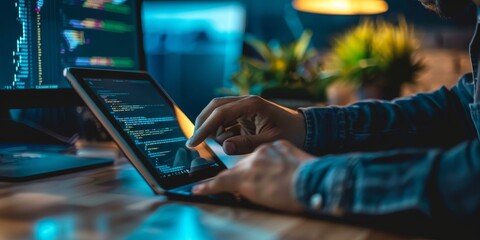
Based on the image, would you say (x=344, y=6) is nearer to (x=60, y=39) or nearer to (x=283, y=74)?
(x=283, y=74)

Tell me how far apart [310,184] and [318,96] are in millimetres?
1242

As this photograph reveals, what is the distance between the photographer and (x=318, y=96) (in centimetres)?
178

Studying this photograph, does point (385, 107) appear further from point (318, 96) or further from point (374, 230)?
point (318, 96)

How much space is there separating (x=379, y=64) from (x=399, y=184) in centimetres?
147

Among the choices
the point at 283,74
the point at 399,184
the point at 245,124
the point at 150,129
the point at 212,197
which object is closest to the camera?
the point at 399,184

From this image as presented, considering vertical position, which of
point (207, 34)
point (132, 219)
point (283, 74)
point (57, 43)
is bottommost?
point (207, 34)

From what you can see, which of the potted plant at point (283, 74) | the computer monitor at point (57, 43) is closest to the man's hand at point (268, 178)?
the computer monitor at point (57, 43)

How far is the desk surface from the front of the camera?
0.54m

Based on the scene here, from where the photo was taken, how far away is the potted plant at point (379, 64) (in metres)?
1.91

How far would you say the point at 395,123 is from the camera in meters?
1.02

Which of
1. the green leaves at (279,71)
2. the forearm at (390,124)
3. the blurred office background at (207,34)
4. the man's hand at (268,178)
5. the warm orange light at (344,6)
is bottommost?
the blurred office background at (207,34)

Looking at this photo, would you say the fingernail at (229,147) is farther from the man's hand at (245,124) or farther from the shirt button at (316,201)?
the shirt button at (316,201)

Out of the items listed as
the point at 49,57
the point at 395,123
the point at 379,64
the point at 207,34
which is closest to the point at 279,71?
the point at 379,64

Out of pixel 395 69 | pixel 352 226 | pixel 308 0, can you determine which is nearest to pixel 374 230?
pixel 352 226
